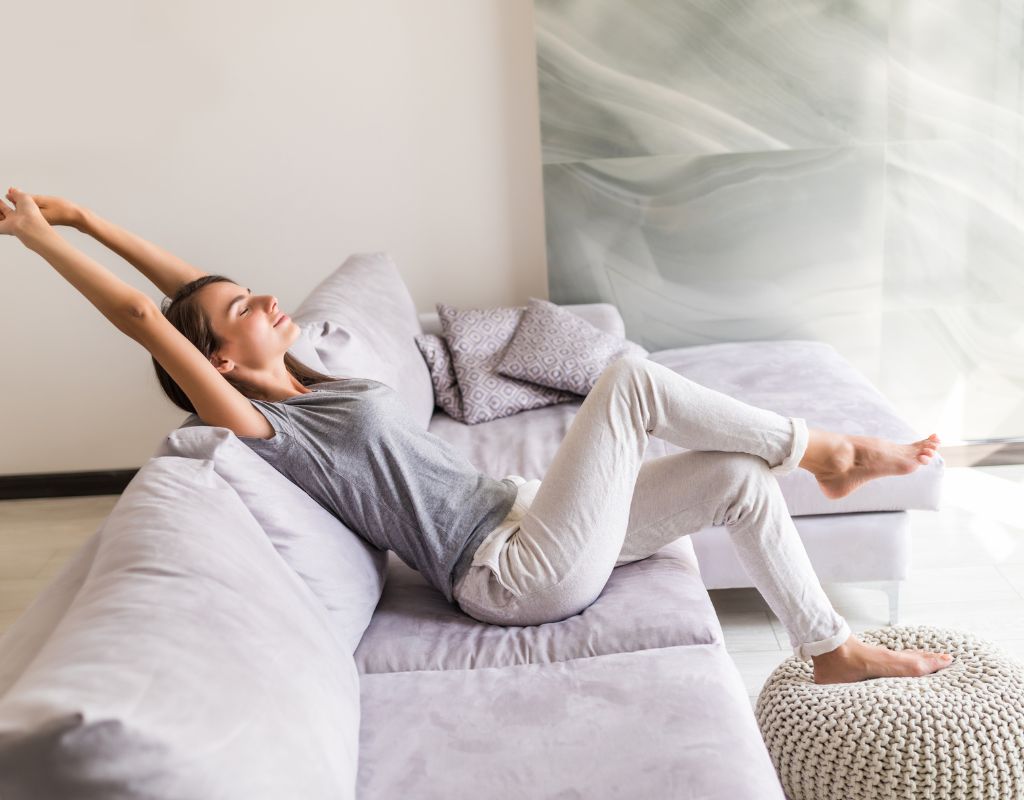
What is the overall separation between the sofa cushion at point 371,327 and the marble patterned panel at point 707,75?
802 mm

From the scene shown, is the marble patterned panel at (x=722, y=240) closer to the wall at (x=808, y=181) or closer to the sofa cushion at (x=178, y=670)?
the wall at (x=808, y=181)

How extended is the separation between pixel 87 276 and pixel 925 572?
2.23m

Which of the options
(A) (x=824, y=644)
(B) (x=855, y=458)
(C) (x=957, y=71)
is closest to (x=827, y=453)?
(B) (x=855, y=458)

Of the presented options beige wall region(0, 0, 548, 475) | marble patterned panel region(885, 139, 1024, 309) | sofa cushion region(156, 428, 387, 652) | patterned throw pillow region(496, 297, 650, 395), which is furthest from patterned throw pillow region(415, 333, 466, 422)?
marble patterned panel region(885, 139, 1024, 309)

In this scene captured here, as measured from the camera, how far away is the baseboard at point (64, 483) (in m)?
3.79

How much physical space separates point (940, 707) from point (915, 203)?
2.14 metres

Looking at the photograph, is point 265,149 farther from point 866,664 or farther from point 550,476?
point 866,664

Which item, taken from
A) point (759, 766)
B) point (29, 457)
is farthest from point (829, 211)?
point (29, 457)

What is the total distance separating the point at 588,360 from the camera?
3.03 metres

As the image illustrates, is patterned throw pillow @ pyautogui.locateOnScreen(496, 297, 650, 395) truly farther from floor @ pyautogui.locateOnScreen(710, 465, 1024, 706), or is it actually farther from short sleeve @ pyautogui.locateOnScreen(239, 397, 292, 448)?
short sleeve @ pyautogui.locateOnScreen(239, 397, 292, 448)

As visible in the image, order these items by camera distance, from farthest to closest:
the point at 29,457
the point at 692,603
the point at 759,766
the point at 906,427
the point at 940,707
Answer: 1. the point at 29,457
2. the point at 906,427
3. the point at 692,603
4. the point at 940,707
5. the point at 759,766

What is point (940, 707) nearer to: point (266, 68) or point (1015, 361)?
point (1015, 361)

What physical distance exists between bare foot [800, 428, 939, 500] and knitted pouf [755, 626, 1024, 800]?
36 centimetres

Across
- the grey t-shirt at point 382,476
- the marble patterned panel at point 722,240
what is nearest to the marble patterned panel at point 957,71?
the marble patterned panel at point 722,240
